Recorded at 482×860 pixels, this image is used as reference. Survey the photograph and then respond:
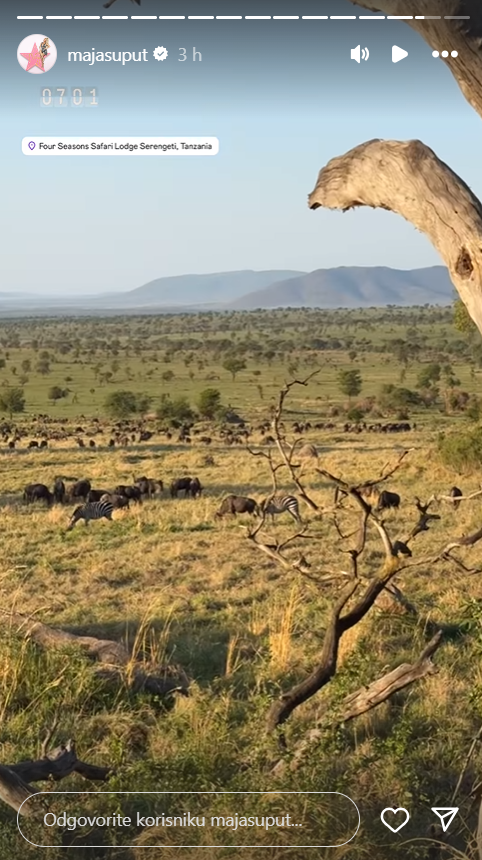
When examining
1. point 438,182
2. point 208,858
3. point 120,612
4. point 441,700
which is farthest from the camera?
point 120,612

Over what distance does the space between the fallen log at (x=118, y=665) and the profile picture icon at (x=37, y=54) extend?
3102 millimetres

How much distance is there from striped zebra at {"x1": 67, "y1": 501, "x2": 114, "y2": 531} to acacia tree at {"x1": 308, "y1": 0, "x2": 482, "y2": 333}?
10.4m

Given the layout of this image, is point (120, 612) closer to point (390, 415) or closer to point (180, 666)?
point (180, 666)

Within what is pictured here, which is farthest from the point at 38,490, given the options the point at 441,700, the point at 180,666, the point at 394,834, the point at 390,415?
the point at 390,415

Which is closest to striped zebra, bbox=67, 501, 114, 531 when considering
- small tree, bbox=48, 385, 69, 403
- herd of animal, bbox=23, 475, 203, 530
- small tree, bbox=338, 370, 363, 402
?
herd of animal, bbox=23, 475, 203, 530

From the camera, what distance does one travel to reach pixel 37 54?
10.2 feet

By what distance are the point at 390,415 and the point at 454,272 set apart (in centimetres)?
3571

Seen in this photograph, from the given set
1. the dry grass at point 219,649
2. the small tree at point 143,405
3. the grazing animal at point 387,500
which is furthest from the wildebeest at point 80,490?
the small tree at point 143,405

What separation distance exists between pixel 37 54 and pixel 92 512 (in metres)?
10.2

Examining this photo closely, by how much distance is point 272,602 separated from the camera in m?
7.46

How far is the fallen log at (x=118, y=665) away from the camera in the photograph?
190 inches

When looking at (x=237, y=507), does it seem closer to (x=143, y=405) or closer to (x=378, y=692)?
(x=378, y=692)

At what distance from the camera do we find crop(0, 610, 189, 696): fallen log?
4.84 metres

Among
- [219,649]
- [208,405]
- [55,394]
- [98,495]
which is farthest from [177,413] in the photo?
[219,649]
